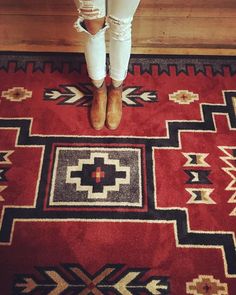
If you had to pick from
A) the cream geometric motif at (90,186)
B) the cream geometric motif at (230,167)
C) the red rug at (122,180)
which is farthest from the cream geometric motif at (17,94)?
the cream geometric motif at (230,167)

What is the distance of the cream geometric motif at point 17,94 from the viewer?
1.19 m

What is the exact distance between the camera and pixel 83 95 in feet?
3.95

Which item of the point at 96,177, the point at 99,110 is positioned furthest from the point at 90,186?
the point at 99,110

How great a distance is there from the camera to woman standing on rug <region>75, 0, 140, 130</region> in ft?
2.61

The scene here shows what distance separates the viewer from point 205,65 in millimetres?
1290

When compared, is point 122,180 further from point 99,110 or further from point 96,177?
point 99,110

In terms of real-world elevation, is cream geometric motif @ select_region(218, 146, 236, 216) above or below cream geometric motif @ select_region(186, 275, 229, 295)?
above

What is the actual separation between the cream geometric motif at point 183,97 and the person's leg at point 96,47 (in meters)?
0.27

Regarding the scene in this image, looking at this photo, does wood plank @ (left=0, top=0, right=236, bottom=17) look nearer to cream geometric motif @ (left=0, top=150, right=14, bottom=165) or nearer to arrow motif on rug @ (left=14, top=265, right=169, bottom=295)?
cream geometric motif @ (left=0, top=150, right=14, bottom=165)

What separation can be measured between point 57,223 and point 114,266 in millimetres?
206

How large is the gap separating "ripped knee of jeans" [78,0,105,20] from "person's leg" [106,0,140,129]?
36 millimetres

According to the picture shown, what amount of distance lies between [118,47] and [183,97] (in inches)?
15.2

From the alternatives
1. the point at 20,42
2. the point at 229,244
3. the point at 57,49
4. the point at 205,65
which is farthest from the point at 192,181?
the point at 20,42

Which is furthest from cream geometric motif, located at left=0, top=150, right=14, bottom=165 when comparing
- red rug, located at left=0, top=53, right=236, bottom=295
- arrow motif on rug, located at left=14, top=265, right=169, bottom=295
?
arrow motif on rug, located at left=14, top=265, right=169, bottom=295
